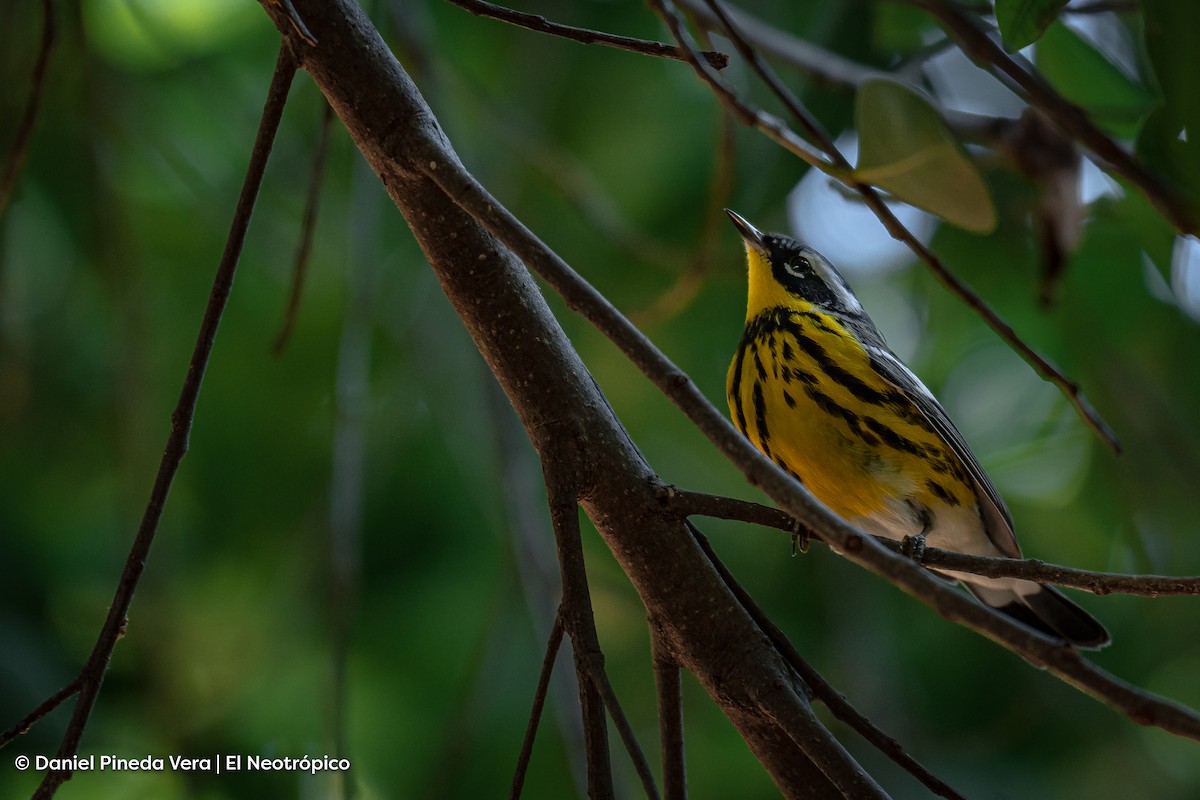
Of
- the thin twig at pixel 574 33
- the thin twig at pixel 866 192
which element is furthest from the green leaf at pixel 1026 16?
the thin twig at pixel 574 33

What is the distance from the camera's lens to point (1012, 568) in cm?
134

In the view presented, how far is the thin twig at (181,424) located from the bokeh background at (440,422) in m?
1.00

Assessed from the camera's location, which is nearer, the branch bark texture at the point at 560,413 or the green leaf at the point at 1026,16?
the branch bark texture at the point at 560,413

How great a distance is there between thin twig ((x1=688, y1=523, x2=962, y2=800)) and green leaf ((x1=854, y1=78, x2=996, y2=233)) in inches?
23.7

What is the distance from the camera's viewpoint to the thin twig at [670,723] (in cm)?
122

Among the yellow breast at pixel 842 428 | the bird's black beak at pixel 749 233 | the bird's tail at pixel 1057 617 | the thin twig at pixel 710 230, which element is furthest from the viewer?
the bird's black beak at pixel 749 233

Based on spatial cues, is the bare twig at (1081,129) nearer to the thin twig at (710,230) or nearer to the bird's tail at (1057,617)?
the thin twig at (710,230)

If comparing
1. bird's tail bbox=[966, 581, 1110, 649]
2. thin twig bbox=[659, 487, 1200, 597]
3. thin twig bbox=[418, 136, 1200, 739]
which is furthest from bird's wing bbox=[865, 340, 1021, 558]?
thin twig bbox=[418, 136, 1200, 739]

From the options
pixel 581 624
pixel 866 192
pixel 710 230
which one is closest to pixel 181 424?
pixel 581 624

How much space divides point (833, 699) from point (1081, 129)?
0.77m

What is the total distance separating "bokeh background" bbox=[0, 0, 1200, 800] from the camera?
263cm

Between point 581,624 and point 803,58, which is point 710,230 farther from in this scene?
point 581,624

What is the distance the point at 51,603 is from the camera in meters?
2.85

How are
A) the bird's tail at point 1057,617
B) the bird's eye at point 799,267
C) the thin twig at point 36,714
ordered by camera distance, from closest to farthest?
the thin twig at point 36,714
the bird's tail at point 1057,617
the bird's eye at point 799,267
